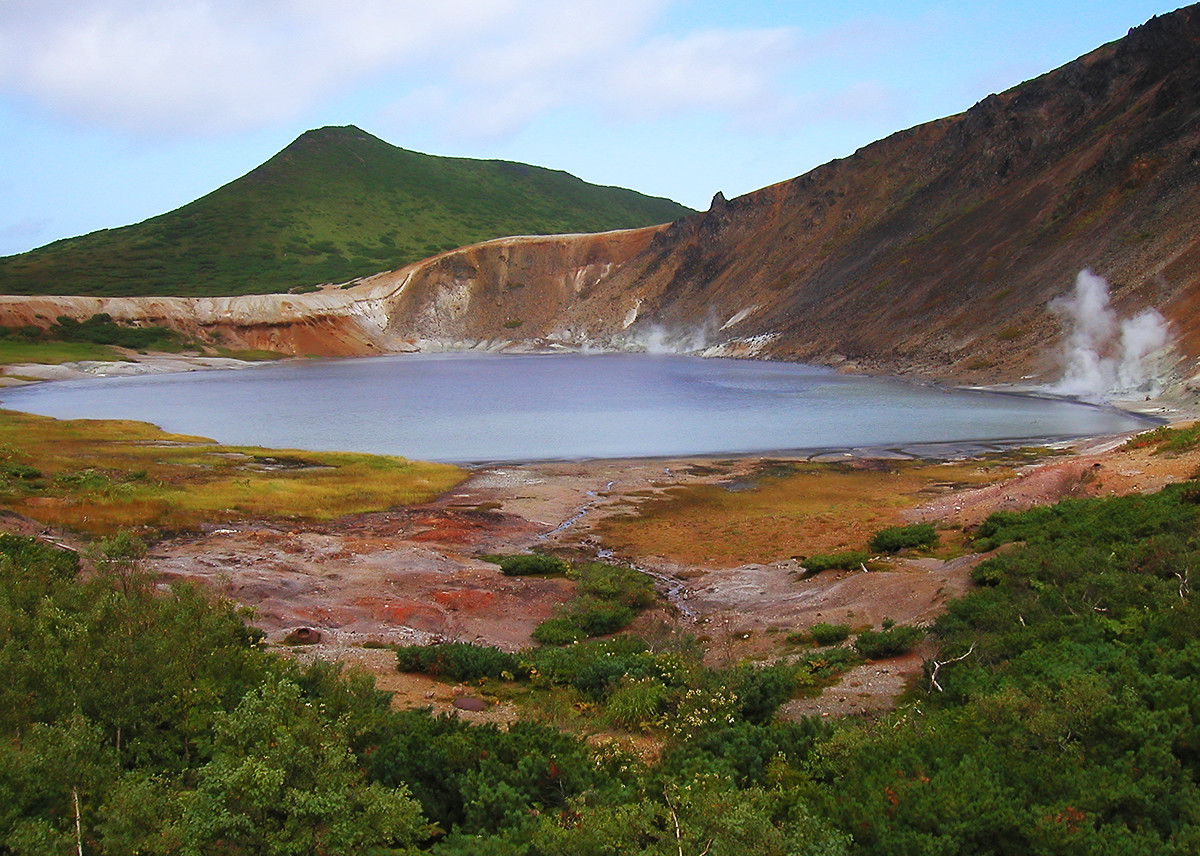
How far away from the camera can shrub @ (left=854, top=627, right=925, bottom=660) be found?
1293 centimetres

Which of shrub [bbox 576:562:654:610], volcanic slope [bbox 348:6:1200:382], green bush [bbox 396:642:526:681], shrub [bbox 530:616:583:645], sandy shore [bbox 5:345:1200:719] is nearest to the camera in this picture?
green bush [bbox 396:642:526:681]

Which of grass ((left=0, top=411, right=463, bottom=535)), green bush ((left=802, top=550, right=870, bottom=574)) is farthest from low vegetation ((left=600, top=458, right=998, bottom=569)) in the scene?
grass ((left=0, top=411, right=463, bottom=535))

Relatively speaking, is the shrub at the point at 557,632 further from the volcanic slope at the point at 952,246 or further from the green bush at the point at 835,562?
the volcanic slope at the point at 952,246

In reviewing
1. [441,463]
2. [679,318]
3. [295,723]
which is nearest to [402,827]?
[295,723]

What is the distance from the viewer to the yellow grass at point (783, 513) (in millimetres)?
23844

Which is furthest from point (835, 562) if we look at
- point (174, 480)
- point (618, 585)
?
point (174, 480)

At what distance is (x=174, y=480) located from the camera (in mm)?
30000

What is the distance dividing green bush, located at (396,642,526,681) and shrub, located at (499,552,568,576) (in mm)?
7762

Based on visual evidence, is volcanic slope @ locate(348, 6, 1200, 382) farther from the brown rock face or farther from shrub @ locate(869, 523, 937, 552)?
shrub @ locate(869, 523, 937, 552)

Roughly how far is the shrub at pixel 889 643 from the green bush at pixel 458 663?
4.99 m

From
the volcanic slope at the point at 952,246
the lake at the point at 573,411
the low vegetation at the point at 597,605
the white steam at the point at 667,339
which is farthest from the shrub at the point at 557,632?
the white steam at the point at 667,339

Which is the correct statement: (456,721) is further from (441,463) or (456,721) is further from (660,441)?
(660,441)

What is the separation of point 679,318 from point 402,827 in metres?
119

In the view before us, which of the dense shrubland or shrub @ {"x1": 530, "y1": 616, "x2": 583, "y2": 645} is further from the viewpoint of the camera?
shrub @ {"x1": 530, "y1": 616, "x2": 583, "y2": 645}
